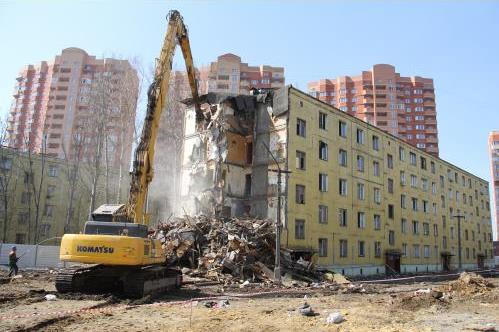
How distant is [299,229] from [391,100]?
8703 centimetres

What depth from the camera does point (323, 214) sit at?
32.7 meters

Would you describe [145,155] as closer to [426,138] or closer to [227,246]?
[227,246]

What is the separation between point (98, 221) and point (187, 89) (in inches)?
1290

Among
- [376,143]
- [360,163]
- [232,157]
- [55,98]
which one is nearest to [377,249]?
[360,163]

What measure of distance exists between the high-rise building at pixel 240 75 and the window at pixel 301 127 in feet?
199

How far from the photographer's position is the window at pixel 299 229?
98.4 ft

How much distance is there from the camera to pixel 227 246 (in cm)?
2469

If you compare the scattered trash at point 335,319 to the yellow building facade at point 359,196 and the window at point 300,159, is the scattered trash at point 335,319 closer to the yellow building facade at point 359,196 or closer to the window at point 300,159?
the yellow building facade at point 359,196

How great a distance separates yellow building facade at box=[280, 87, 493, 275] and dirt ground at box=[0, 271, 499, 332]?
51.3 feet

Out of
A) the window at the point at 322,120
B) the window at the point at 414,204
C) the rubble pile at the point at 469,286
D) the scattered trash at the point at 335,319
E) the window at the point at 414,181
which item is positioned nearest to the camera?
the scattered trash at the point at 335,319

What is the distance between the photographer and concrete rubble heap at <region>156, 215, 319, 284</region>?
23156mm

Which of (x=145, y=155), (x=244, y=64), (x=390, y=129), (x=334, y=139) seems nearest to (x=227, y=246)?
(x=145, y=155)

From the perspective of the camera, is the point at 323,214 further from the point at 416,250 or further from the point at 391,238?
the point at 416,250

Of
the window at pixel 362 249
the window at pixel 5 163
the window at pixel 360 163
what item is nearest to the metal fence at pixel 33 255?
the window at pixel 5 163
